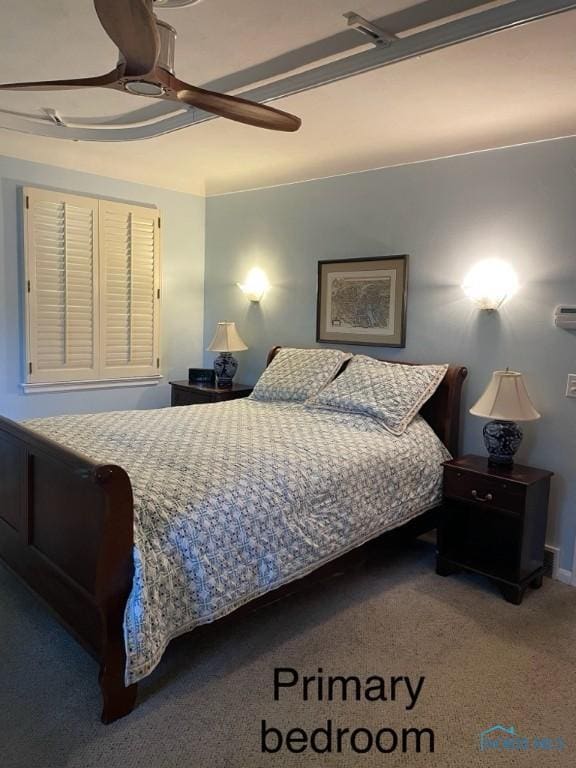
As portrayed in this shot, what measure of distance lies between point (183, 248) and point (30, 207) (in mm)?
1313

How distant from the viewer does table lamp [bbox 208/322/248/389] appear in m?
4.49

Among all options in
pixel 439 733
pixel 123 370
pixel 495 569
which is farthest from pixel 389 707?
pixel 123 370

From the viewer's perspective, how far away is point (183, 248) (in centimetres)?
488

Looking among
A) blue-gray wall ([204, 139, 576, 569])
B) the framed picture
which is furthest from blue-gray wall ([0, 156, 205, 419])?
the framed picture

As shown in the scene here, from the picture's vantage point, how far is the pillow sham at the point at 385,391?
125 inches

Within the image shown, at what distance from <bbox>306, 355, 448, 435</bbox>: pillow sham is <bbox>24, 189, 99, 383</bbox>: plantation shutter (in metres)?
1.88

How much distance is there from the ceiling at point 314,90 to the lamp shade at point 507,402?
4.34ft

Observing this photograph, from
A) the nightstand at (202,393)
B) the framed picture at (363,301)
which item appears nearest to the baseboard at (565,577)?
the framed picture at (363,301)

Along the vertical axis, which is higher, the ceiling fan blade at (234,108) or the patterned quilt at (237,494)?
the ceiling fan blade at (234,108)

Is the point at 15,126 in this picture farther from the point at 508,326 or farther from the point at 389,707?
the point at 389,707

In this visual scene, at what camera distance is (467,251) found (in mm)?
3350

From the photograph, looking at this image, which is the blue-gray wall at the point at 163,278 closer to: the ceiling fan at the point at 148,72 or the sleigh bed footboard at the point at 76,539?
the sleigh bed footboard at the point at 76,539

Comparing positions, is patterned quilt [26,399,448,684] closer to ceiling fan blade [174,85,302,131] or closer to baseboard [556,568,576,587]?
baseboard [556,568,576,587]

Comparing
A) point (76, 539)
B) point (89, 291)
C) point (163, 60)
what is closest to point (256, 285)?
point (89, 291)
